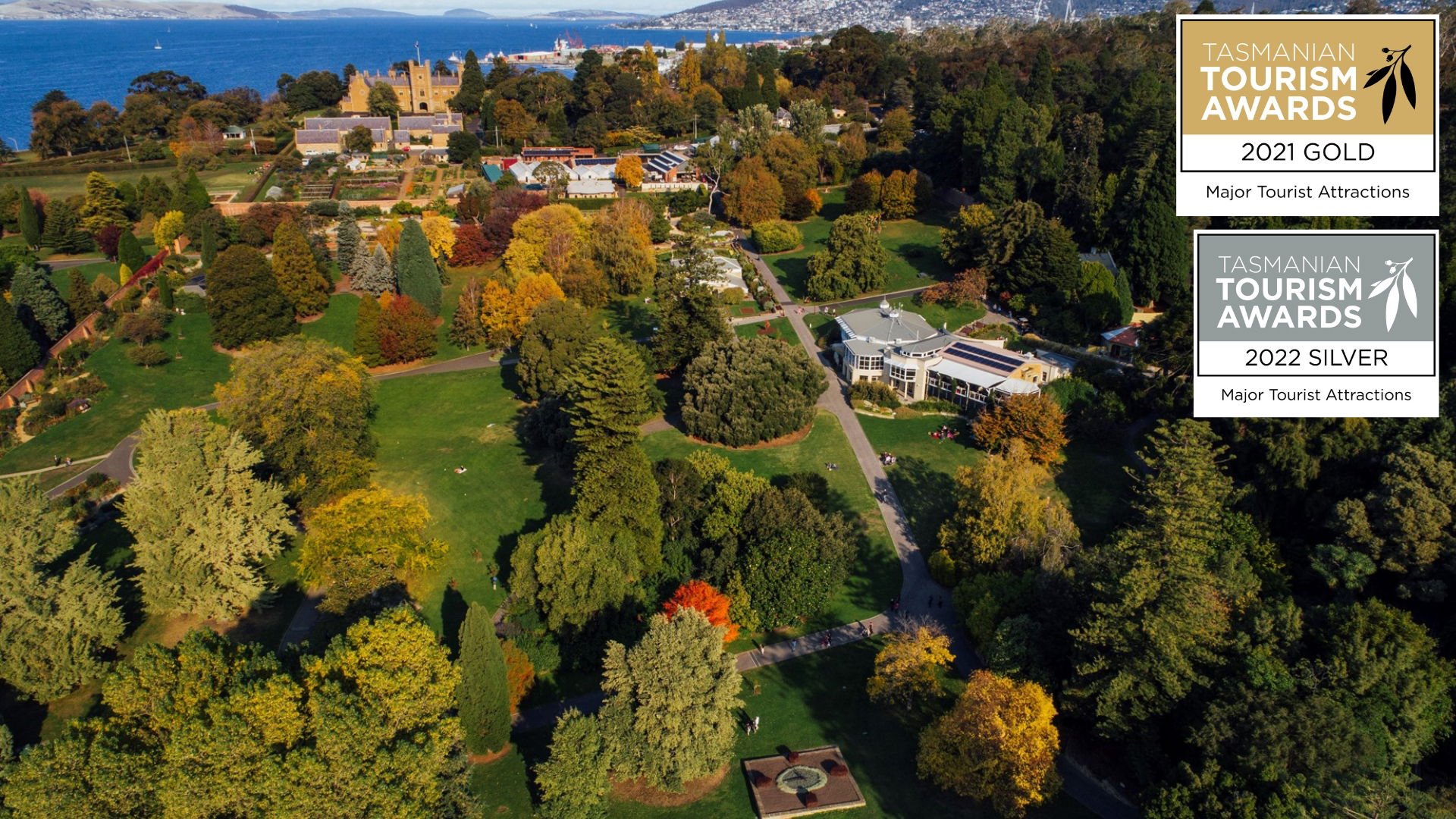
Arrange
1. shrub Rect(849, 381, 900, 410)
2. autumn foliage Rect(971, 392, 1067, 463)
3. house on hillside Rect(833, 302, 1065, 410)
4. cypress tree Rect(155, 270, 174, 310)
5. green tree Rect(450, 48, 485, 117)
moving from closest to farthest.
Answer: autumn foliage Rect(971, 392, 1067, 463), house on hillside Rect(833, 302, 1065, 410), shrub Rect(849, 381, 900, 410), cypress tree Rect(155, 270, 174, 310), green tree Rect(450, 48, 485, 117)

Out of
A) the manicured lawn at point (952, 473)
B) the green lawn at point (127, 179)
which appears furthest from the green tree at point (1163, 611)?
the green lawn at point (127, 179)

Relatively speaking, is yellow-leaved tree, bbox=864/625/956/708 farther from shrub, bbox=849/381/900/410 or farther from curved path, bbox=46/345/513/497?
curved path, bbox=46/345/513/497

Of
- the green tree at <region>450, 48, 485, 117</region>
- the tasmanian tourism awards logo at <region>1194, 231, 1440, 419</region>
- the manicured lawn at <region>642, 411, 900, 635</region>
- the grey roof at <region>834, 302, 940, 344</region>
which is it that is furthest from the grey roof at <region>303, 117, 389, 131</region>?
the tasmanian tourism awards logo at <region>1194, 231, 1440, 419</region>

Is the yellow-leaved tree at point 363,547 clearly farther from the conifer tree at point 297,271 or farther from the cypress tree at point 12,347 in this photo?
the conifer tree at point 297,271

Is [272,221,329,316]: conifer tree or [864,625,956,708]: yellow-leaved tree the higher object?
[272,221,329,316]: conifer tree

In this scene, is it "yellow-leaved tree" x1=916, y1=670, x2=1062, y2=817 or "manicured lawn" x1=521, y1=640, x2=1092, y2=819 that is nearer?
"yellow-leaved tree" x1=916, y1=670, x2=1062, y2=817

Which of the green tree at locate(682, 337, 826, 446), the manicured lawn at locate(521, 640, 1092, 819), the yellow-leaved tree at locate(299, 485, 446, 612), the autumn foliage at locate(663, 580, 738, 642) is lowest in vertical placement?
the manicured lawn at locate(521, 640, 1092, 819)

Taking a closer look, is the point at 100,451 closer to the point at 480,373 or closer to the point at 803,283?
the point at 480,373
